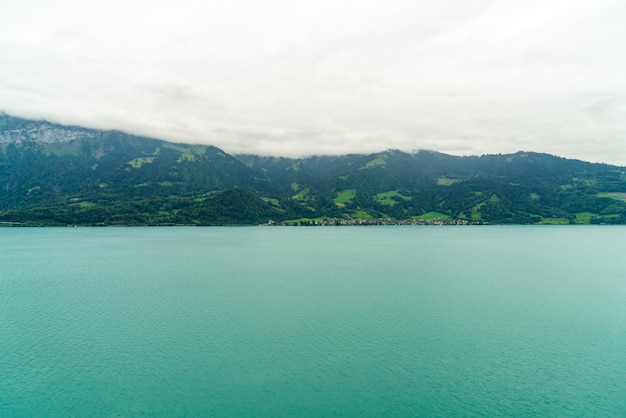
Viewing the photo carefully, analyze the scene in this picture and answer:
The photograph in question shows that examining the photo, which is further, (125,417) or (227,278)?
(227,278)

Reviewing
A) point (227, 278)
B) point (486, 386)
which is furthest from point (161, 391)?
point (227, 278)

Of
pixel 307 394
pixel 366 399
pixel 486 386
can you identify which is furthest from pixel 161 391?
pixel 486 386

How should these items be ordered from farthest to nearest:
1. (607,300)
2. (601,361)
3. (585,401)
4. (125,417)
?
(607,300), (601,361), (585,401), (125,417)

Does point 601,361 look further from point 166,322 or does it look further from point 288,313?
point 166,322

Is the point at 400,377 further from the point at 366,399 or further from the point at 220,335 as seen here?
the point at 220,335

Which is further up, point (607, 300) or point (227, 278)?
point (607, 300)

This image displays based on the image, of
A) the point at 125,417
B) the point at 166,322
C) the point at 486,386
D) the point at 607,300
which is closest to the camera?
the point at 125,417
